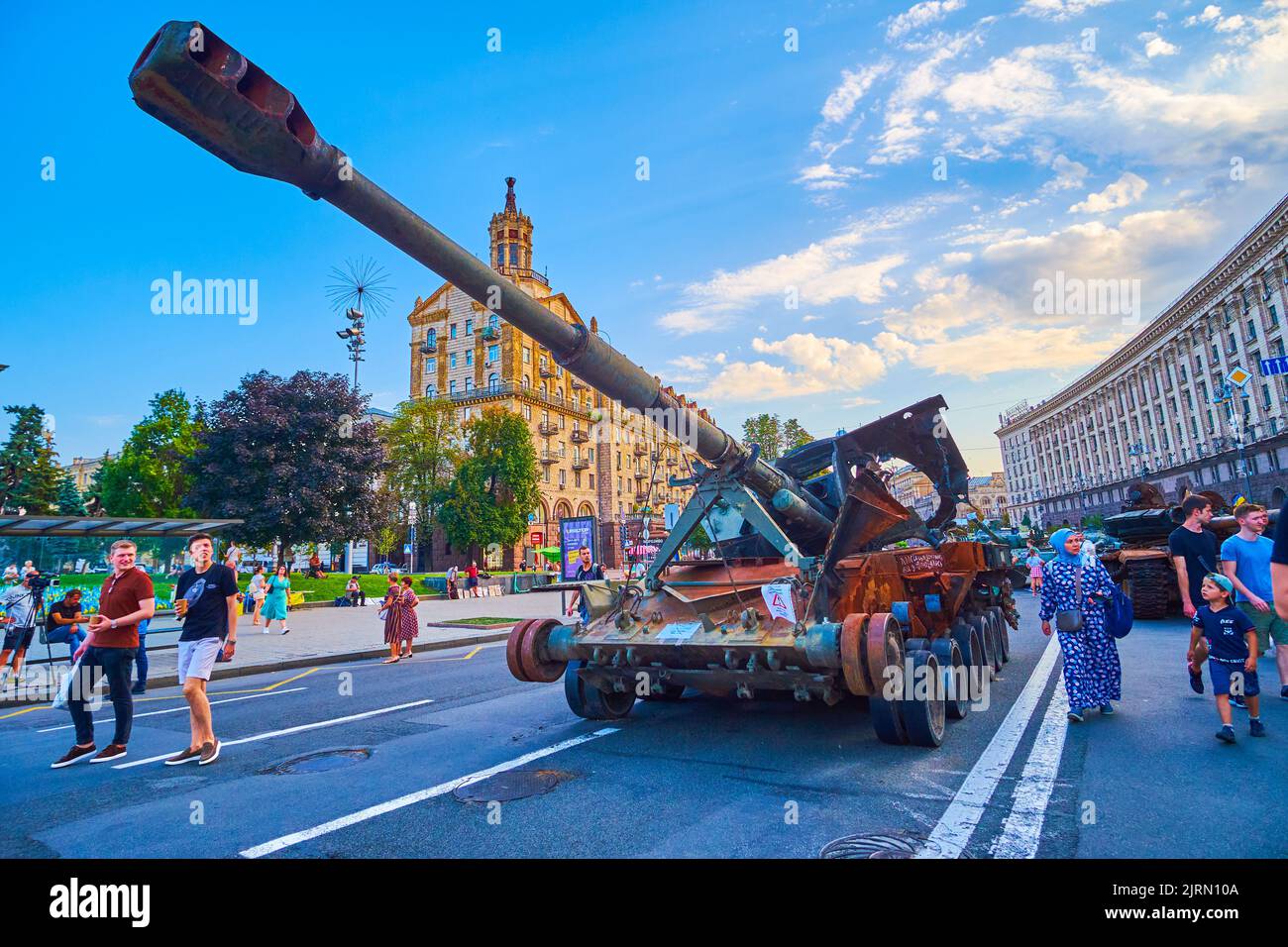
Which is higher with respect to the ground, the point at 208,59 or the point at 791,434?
the point at 791,434

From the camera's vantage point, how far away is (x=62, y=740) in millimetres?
6715

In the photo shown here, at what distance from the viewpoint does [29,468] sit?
48.7 metres

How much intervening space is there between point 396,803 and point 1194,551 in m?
7.22

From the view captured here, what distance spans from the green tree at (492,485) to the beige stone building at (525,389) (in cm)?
703

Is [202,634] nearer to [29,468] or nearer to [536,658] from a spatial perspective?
[536,658]

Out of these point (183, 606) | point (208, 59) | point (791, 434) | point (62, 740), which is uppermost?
point (791, 434)

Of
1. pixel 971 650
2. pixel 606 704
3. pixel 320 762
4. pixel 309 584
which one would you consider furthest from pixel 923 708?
pixel 309 584

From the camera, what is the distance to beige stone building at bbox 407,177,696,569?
189 ft

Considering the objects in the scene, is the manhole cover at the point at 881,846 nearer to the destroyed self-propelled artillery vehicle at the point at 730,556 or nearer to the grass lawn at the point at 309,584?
the destroyed self-propelled artillery vehicle at the point at 730,556

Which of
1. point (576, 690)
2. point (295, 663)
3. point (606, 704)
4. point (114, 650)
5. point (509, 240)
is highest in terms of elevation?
point (509, 240)

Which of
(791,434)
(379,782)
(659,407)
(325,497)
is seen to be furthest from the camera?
(791,434)
